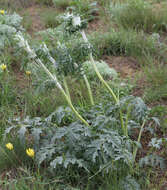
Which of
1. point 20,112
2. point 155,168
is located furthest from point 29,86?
point 155,168

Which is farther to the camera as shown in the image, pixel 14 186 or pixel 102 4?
pixel 102 4

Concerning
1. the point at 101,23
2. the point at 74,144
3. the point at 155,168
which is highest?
the point at 101,23

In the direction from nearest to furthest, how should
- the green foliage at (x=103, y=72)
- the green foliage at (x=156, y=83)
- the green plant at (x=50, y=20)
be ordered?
the green foliage at (x=156, y=83)
the green foliage at (x=103, y=72)
the green plant at (x=50, y=20)

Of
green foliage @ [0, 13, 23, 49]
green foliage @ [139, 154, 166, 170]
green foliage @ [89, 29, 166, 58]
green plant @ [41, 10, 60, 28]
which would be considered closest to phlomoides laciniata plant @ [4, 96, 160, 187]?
green foliage @ [139, 154, 166, 170]

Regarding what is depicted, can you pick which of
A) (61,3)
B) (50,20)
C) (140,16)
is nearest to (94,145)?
(140,16)

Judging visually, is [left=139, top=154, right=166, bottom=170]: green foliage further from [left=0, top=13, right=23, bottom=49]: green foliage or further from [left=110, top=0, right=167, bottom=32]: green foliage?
[left=110, top=0, right=167, bottom=32]: green foliage

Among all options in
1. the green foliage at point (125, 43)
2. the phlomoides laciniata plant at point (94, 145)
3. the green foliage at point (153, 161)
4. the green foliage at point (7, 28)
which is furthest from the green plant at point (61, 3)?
the green foliage at point (153, 161)

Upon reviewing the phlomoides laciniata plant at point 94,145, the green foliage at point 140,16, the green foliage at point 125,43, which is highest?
the green foliage at point 140,16

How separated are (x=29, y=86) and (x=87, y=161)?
1.37 m

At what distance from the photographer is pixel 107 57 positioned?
3.91 meters

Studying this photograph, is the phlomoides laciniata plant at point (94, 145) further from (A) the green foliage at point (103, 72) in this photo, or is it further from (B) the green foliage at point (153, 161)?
(A) the green foliage at point (103, 72)

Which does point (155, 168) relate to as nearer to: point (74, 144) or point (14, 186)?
point (74, 144)

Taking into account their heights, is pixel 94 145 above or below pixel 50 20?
below

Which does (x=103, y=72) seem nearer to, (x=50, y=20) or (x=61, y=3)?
(x=50, y=20)
